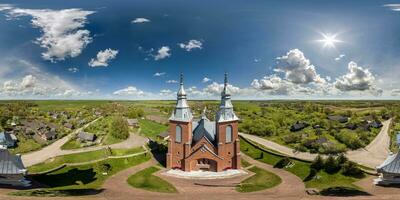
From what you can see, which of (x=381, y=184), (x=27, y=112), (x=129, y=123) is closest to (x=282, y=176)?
(x=381, y=184)

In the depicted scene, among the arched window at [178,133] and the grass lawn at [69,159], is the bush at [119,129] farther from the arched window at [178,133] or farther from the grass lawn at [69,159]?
the arched window at [178,133]

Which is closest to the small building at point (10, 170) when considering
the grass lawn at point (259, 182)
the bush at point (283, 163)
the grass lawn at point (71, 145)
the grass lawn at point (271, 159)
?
the grass lawn at point (259, 182)

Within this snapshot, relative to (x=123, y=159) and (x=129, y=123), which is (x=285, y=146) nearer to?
(x=123, y=159)

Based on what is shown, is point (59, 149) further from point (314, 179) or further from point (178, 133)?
point (314, 179)

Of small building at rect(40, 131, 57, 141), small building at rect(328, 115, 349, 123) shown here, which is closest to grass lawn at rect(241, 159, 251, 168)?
small building at rect(40, 131, 57, 141)

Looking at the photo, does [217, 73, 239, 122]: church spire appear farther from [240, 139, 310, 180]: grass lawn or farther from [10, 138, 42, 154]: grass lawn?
[10, 138, 42, 154]: grass lawn
